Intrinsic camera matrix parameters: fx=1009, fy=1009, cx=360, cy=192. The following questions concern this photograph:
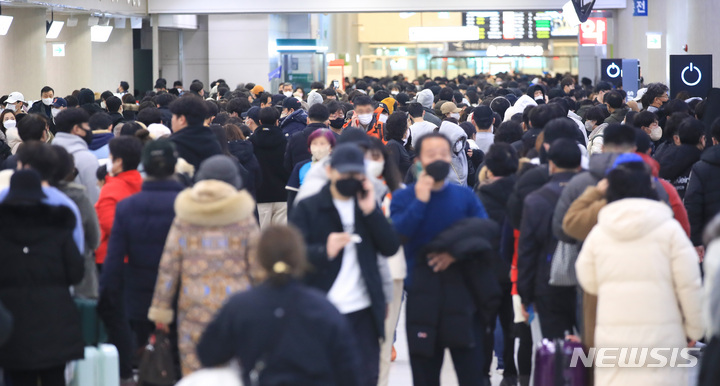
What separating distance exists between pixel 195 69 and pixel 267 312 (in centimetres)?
2688

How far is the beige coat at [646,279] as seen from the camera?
178 inches

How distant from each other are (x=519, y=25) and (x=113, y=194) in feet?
132

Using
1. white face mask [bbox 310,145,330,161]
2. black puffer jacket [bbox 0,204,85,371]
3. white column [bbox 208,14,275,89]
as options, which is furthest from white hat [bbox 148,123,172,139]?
white column [bbox 208,14,275,89]

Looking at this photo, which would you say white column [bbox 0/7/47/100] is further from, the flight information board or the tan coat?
the flight information board

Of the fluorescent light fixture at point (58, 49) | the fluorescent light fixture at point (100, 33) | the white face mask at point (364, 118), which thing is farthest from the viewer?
the fluorescent light fixture at point (100, 33)

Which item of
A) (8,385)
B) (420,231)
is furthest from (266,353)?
(8,385)

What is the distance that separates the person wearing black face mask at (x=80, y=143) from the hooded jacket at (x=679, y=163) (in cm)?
436

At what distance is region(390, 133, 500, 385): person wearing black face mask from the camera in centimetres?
485

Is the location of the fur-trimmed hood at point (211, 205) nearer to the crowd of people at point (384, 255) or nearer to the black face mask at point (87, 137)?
the crowd of people at point (384, 255)

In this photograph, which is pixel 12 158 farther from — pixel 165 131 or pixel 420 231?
pixel 420 231

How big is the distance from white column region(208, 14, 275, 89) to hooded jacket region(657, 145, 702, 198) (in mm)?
21069

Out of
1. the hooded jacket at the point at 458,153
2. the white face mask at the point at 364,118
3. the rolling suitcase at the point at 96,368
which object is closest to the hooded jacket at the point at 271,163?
the white face mask at the point at 364,118

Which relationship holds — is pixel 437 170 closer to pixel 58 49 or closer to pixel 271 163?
pixel 271 163

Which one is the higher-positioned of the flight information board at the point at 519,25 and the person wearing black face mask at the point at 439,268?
the flight information board at the point at 519,25
